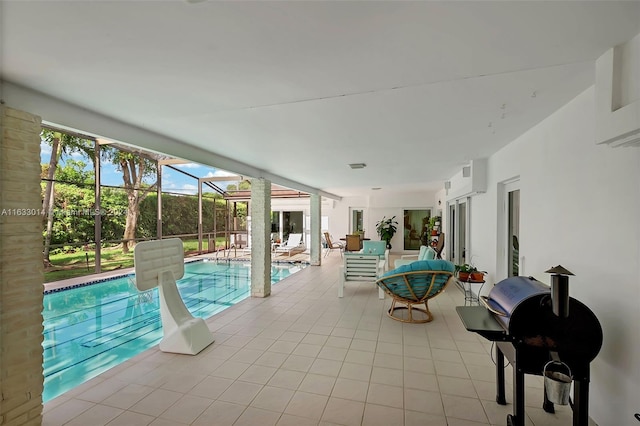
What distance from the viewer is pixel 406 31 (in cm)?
139

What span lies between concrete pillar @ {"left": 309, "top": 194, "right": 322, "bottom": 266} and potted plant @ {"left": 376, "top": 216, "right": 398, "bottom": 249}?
141 inches

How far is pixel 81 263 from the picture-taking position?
7.81 metres

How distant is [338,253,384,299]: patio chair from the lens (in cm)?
527

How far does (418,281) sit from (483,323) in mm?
1984

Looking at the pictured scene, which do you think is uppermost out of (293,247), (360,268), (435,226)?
(435,226)

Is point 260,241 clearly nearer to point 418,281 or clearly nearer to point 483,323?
point 418,281

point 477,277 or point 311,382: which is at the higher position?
point 477,277

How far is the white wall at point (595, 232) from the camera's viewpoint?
162 centimetres

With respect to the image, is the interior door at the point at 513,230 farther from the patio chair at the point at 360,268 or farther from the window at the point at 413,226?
the window at the point at 413,226

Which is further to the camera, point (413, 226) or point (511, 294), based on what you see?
point (413, 226)

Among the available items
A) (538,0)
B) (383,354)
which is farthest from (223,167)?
(538,0)

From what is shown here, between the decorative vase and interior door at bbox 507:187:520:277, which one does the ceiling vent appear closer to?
interior door at bbox 507:187:520:277

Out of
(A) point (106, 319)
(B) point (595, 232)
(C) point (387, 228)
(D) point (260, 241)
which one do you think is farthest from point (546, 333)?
(C) point (387, 228)

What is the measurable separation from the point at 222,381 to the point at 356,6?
9.59ft
